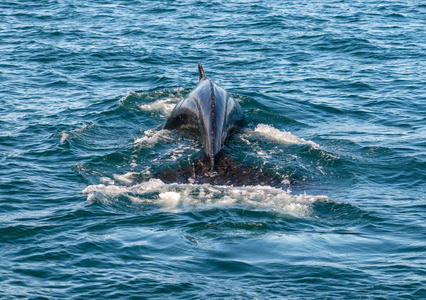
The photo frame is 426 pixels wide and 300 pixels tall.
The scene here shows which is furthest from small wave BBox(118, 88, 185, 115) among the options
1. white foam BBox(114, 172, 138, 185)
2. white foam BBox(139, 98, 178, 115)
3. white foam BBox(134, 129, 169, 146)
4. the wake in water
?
white foam BBox(114, 172, 138, 185)

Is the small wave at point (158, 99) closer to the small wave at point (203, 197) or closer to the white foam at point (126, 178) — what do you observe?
the white foam at point (126, 178)

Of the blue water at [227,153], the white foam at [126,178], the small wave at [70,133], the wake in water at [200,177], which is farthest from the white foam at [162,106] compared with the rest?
the white foam at [126,178]

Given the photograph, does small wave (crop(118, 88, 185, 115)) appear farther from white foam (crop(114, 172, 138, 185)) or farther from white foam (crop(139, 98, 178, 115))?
white foam (crop(114, 172, 138, 185))

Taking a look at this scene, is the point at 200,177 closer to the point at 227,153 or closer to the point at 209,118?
the point at 227,153

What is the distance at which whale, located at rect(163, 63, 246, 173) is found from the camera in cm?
1364

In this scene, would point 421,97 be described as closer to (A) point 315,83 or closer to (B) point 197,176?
(A) point 315,83

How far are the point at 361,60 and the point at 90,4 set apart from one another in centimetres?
1755

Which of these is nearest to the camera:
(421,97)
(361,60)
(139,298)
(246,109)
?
(139,298)

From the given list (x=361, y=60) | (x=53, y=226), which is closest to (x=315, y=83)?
(x=361, y=60)

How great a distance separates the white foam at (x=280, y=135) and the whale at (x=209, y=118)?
1.98 ft

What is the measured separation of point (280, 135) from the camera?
16250 mm

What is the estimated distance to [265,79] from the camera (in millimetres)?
22641

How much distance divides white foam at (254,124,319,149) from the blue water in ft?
0.26

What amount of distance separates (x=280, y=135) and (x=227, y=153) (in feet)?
9.03
